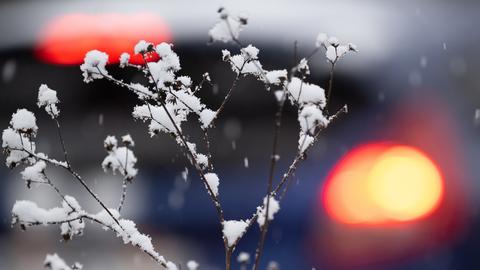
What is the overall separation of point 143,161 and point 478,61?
1838mm

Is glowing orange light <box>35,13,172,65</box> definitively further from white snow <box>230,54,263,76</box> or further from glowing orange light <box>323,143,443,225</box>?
white snow <box>230,54,263,76</box>

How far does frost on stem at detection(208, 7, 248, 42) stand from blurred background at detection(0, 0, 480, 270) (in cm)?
164

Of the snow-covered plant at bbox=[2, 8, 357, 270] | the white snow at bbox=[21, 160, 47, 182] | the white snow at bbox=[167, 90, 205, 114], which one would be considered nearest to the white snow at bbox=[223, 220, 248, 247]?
the snow-covered plant at bbox=[2, 8, 357, 270]

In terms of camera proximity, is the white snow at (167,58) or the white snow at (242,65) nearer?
the white snow at (167,58)

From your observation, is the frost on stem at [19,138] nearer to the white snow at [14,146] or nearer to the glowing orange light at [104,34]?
the white snow at [14,146]

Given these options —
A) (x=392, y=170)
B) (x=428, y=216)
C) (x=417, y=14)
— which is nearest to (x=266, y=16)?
(x=417, y=14)

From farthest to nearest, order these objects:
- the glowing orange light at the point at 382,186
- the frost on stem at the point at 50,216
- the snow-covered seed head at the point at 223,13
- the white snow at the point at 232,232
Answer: the glowing orange light at the point at 382,186 → the white snow at the point at 232,232 → the frost on stem at the point at 50,216 → the snow-covered seed head at the point at 223,13

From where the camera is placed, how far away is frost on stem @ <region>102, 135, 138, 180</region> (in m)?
1.44

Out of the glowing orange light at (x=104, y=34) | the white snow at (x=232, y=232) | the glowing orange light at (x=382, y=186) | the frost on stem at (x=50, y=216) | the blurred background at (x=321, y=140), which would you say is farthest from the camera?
the glowing orange light at (x=104, y=34)

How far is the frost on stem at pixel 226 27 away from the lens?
1354mm

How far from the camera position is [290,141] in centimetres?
334

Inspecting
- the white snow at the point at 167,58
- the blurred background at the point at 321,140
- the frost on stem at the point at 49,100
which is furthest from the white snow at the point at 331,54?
the blurred background at the point at 321,140

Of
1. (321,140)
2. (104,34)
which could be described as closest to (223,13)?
(321,140)

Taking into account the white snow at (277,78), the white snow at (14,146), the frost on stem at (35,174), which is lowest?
the frost on stem at (35,174)
